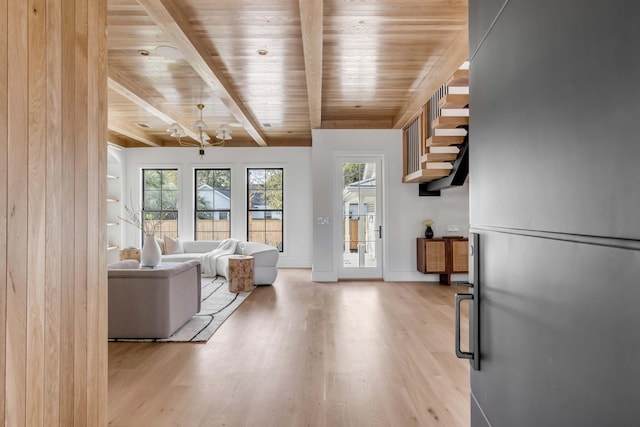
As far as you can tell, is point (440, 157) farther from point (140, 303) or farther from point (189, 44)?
point (140, 303)

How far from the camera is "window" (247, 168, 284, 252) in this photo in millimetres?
9125

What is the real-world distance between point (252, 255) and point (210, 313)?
1880 millimetres

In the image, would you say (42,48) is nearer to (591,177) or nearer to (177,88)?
(591,177)

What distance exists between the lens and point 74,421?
140cm

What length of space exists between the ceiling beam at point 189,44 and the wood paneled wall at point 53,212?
1.59m

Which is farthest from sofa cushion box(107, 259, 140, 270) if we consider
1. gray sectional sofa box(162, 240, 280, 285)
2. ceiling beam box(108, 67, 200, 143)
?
gray sectional sofa box(162, 240, 280, 285)

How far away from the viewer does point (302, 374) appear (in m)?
2.94

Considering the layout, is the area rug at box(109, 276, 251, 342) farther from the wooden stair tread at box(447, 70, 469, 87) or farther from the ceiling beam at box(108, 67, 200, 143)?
the wooden stair tread at box(447, 70, 469, 87)

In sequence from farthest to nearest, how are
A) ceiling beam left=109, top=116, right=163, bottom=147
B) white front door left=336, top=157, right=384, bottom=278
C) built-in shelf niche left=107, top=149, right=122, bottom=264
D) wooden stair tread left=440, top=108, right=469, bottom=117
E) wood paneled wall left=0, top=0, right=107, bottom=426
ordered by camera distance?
1. built-in shelf niche left=107, top=149, right=122, bottom=264
2. ceiling beam left=109, top=116, right=163, bottom=147
3. white front door left=336, top=157, right=384, bottom=278
4. wooden stair tread left=440, top=108, right=469, bottom=117
5. wood paneled wall left=0, top=0, right=107, bottom=426

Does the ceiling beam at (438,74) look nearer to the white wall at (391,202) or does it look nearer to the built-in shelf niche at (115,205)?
the white wall at (391,202)

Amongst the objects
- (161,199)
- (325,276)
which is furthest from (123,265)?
(161,199)

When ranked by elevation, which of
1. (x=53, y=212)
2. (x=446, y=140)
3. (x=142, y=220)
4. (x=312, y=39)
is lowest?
(x=142, y=220)

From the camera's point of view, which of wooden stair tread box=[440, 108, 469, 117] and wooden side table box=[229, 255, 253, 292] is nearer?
wooden stair tread box=[440, 108, 469, 117]

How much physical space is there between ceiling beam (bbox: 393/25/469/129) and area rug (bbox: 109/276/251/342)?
3751 millimetres
